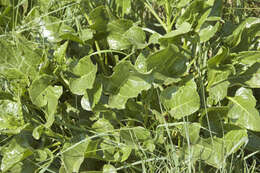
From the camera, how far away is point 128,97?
1.29 m

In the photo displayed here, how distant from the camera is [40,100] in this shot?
50.8 inches

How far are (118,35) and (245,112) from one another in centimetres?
51

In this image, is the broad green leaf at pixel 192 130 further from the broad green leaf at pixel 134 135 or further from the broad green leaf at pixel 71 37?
the broad green leaf at pixel 71 37

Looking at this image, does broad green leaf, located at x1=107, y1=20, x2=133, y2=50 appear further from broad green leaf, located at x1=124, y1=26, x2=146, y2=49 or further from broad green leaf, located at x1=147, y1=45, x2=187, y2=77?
broad green leaf, located at x1=147, y1=45, x2=187, y2=77

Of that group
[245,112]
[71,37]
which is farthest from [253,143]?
[71,37]

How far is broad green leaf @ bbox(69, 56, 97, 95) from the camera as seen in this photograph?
1255 mm

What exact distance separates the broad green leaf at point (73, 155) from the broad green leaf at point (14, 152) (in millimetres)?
120

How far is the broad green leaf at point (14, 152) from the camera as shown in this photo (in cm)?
131

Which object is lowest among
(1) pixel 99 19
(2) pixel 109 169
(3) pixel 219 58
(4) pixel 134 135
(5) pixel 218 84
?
(2) pixel 109 169

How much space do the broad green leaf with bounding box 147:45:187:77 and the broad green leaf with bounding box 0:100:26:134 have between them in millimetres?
456

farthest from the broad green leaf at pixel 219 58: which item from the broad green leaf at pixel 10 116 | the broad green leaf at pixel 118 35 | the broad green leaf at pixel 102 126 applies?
the broad green leaf at pixel 10 116

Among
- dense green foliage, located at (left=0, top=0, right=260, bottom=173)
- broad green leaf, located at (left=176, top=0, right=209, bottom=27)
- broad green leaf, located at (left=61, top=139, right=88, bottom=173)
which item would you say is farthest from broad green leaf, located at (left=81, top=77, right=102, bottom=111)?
broad green leaf, located at (left=176, top=0, right=209, bottom=27)

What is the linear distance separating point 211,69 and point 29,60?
2.02 ft

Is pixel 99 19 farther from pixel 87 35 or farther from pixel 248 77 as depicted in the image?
pixel 248 77
